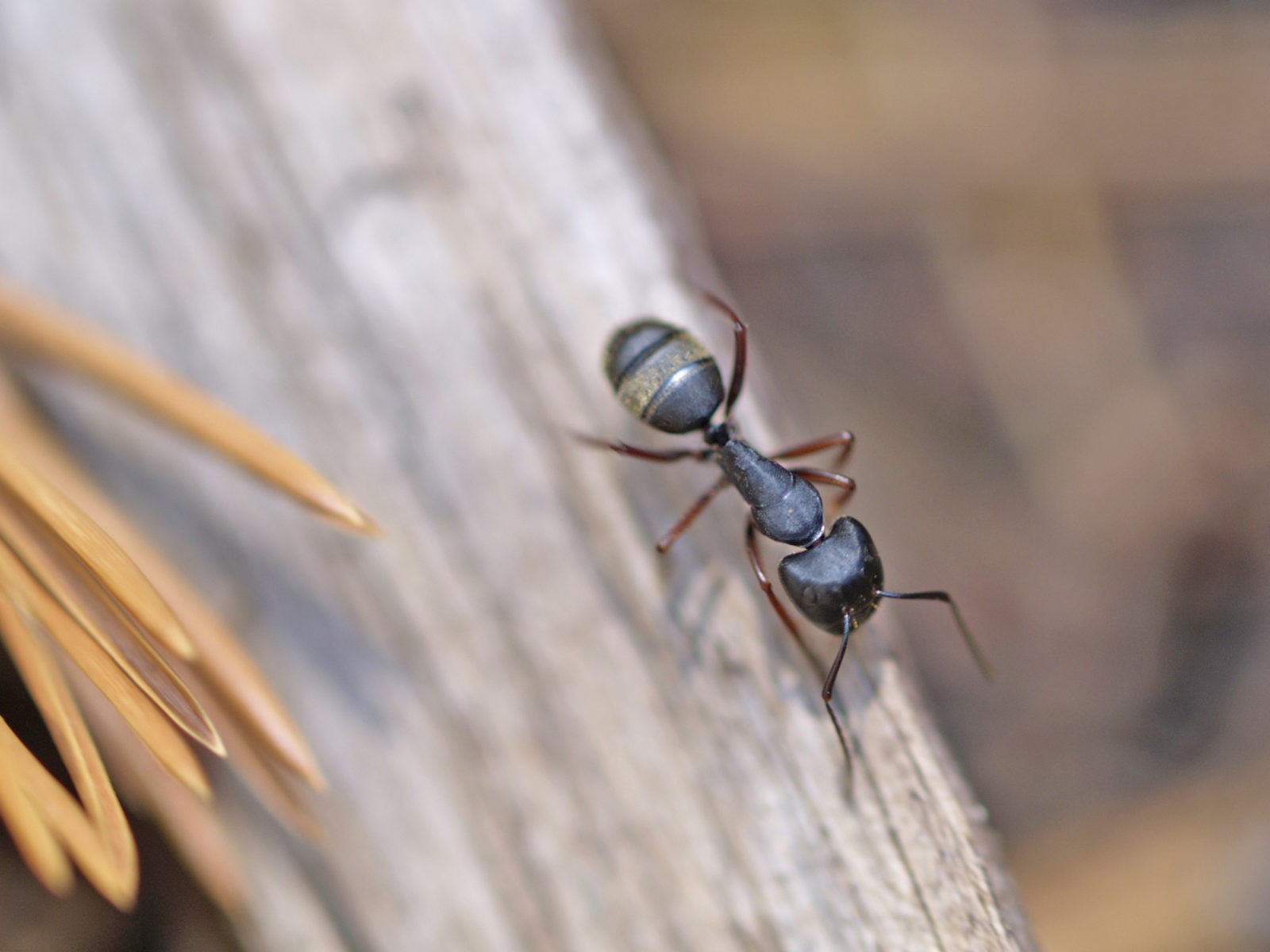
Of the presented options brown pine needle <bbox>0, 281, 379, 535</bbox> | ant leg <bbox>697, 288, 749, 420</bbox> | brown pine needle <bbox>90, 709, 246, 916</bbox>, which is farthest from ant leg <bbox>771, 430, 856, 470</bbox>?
brown pine needle <bbox>90, 709, 246, 916</bbox>

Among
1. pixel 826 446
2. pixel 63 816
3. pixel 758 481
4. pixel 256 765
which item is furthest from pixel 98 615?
pixel 826 446

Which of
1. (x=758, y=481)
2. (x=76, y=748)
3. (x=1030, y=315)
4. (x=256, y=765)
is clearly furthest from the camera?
(x=1030, y=315)

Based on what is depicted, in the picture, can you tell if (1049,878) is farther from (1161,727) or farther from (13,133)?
(13,133)

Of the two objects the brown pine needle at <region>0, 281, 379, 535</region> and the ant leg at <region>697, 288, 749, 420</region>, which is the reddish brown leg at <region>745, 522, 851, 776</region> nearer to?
the ant leg at <region>697, 288, 749, 420</region>

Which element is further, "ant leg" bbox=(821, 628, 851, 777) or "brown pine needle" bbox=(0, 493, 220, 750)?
"ant leg" bbox=(821, 628, 851, 777)

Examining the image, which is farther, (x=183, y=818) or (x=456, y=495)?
(x=456, y=495)

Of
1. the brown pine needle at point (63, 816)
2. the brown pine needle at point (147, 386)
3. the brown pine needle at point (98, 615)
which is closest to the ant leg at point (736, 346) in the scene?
the brown pine needle at point (147, 386)

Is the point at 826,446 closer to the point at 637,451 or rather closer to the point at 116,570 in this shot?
the point at 637,451
